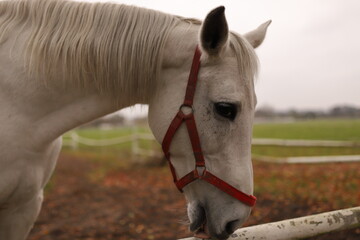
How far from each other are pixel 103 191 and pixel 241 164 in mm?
7400

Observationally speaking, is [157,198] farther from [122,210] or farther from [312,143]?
[312,143]

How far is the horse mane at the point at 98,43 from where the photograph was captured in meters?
1.88

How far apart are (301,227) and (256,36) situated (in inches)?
51.8

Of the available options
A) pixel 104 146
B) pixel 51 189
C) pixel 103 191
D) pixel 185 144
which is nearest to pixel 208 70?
pixel 185 144

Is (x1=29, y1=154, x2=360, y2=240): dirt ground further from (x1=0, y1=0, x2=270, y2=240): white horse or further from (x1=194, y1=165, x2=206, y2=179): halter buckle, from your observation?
(x1=0, y1=0, x2=270, y2=240): white horse

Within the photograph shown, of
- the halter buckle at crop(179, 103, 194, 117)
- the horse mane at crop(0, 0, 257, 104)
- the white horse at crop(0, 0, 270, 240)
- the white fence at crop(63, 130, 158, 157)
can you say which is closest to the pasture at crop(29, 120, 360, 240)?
the white horse at crop(0, 0, 270, 240)

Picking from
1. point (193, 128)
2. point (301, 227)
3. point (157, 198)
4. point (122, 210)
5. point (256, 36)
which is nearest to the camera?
point (193, 128)


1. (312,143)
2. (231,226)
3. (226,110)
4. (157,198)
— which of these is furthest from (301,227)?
(312,143)

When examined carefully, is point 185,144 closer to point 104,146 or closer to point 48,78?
point 48,78

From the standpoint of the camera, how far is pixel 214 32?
1659mm

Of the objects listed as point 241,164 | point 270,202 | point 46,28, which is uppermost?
point 46,28

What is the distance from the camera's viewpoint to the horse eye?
1702mm

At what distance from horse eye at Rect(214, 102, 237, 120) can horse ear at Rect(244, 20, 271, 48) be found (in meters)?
0.66

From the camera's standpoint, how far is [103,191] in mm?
8453
